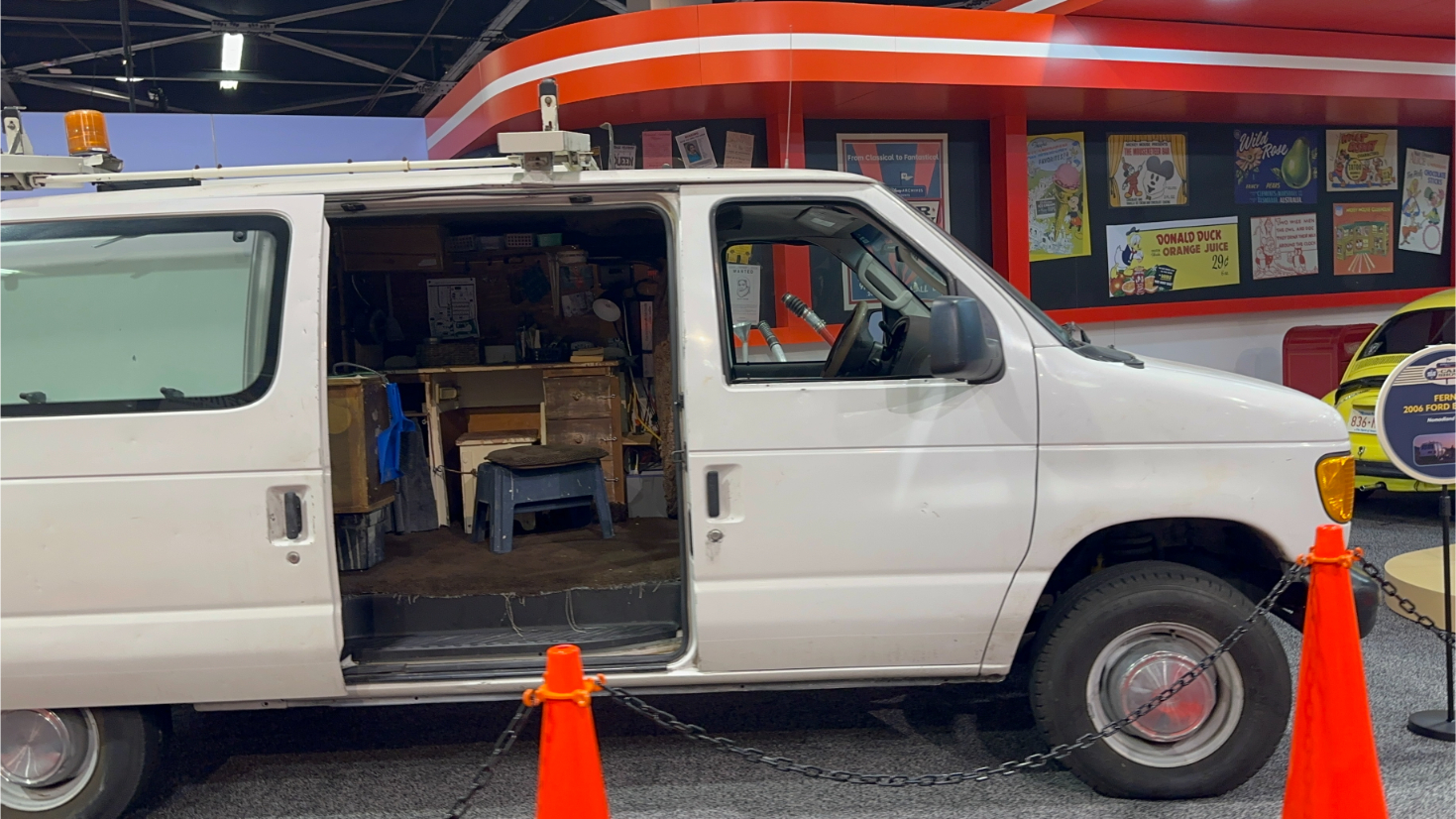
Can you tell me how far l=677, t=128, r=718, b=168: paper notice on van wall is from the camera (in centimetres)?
704

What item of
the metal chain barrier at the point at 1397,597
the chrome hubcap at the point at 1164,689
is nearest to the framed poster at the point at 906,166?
the metal chain barrier at the point at 1397,597

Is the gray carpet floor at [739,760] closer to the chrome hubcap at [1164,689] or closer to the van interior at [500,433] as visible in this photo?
the chrome hubcap at [1164,689]

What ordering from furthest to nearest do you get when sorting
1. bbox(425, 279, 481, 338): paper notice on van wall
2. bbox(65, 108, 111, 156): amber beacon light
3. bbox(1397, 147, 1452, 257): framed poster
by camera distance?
bbox(1397, 147, 1452, 257): framed poster, bbox(425, 279, 481, 338): paper notice on van wall, bbox(65, 108, 111, 156): amber beacon light

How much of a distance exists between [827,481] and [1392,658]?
292cm

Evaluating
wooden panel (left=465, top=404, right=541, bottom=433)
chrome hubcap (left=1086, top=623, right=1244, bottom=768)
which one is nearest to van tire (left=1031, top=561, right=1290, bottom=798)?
chrome hubcap (left=1086, top=623, right=1244, bottom=768)

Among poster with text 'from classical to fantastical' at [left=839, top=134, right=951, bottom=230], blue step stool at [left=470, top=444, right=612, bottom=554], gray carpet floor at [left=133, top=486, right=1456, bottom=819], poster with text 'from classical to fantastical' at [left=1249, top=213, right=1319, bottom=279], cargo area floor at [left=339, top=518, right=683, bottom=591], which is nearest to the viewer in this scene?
gray carpet floor at [left=133, top=486, right=1456, bottom=819]

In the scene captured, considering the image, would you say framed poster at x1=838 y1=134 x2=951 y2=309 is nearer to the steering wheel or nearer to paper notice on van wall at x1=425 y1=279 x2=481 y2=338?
paper notice on van wall at x1=425 y1=279 x2=481 y2=338

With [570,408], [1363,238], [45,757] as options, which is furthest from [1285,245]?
[45,757]

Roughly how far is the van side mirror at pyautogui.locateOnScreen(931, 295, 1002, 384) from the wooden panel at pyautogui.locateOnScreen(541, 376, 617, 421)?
2978mm

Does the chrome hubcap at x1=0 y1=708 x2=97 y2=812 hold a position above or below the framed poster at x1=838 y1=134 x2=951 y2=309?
below

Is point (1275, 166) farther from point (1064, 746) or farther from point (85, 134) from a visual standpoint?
point (85, 134)

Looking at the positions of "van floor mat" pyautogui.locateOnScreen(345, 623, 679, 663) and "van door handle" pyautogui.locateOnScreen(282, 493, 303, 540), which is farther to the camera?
"van floor mat" pyautogui.locateOnScreen(345, 623, 679, 663)

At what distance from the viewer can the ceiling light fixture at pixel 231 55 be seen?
1298 centimetres

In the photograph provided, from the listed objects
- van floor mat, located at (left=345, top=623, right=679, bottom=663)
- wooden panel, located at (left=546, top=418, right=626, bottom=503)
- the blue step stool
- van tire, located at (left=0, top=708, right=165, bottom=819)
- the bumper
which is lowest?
van tire, located at (left=0, top=708, right=165, bottom=819)
